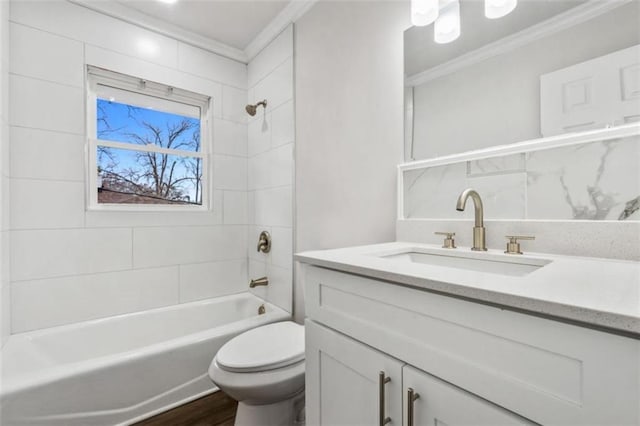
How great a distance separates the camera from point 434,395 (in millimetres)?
621

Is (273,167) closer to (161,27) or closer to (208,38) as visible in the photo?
(208,38)

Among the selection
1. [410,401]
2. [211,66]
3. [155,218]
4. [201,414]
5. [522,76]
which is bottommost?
[201,414]

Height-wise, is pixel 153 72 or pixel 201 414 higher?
pixel 153 72

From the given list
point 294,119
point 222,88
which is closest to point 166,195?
point 222,88

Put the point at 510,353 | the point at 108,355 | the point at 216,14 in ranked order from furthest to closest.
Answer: the point at 216,14, the point at 108,355, the point at 510,353

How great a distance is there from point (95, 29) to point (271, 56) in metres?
1.09

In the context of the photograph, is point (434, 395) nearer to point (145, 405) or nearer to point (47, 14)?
point (145, 405)

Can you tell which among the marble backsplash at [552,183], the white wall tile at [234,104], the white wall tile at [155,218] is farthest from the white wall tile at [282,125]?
the marble backsplash at [552,183]

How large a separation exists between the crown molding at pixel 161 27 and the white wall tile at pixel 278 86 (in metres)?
0.36

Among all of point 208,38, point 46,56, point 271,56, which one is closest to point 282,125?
point 271,56

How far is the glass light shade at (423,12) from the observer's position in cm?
115

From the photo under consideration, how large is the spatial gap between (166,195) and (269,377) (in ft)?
5.23

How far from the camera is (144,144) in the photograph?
212 cm

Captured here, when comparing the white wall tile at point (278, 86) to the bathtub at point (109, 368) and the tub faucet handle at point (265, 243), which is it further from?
the bathtub at point (109, 368)
